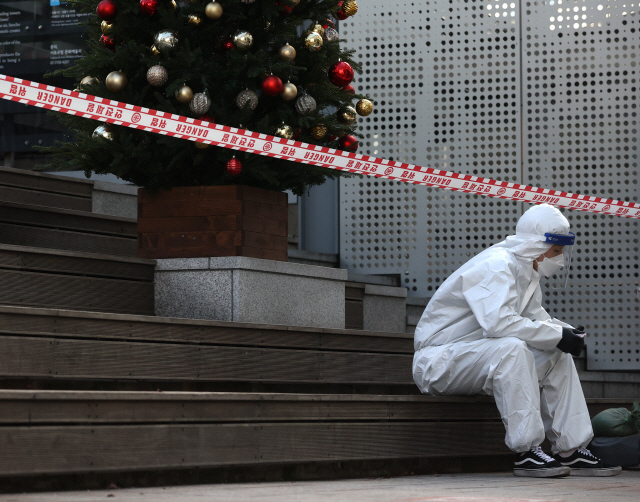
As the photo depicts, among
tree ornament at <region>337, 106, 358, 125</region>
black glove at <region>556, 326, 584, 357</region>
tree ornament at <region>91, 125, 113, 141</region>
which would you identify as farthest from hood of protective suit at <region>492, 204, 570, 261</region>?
tree ornament at <region>91, 125, 113, 141</region>

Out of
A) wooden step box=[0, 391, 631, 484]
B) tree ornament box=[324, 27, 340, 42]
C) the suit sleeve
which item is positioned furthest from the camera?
tree ornament box=[324, 27, 340, 42]

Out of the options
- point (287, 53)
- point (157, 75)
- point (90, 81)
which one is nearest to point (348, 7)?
point (287, 53)

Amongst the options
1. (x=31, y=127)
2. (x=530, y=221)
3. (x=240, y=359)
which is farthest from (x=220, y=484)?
(x=31, y=127)

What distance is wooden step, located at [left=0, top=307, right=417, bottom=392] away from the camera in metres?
4.46

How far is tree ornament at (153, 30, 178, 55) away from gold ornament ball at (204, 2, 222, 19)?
25 centimetres

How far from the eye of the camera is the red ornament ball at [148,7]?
6.11 meters

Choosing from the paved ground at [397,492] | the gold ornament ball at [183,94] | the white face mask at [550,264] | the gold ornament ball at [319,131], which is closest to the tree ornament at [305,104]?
the gold ornament ball at [319,131]

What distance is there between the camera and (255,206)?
6.29 metres

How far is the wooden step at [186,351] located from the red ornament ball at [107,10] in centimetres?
208

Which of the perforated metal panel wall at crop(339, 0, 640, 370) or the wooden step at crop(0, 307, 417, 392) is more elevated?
the perforated metal panel wall at crop(339, 0, 640, 370)

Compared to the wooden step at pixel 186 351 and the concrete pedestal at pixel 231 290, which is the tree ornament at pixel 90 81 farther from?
the wooden step at pixel 186 351

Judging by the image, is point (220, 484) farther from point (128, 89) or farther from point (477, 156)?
point (477, 156)

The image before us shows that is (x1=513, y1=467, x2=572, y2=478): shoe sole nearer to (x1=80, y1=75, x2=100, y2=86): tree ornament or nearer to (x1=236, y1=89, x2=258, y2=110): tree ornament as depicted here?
(x1=236, y1=89, x2=258, y2=110): tree ornament

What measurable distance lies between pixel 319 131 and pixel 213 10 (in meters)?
1.03
